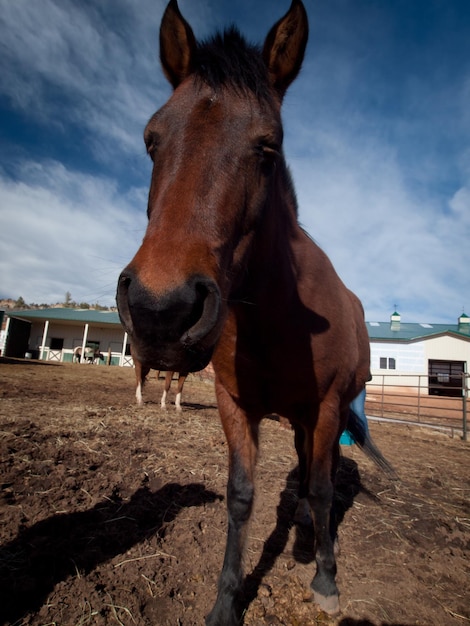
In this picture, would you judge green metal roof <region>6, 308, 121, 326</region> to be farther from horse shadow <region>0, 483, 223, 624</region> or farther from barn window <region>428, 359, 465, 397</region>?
horse shadow <region>0, 483, 223, 624</region>

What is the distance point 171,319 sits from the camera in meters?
1.07

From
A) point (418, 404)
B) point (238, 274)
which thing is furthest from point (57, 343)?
point (238, 274)

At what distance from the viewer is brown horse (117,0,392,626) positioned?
1.16 metres

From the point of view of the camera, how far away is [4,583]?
191 centimetres

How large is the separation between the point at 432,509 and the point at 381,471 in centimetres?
114

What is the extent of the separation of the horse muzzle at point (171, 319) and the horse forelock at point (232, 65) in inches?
45.8

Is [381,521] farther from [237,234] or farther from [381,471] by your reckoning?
[237,234]

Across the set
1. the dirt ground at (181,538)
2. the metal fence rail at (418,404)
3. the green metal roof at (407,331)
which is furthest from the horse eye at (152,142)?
the green metal roof at (407,331)

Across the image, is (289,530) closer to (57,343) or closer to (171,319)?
(171,319)

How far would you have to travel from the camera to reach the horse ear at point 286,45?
187 centimetres

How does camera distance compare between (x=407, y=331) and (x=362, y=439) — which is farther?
(x=407, y=331)

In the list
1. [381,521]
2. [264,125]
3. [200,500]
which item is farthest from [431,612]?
[264,125]

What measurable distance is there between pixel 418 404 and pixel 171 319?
43.8ft

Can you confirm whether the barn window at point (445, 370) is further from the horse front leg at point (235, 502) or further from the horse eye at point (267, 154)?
the horse eye at point (267, 154)
